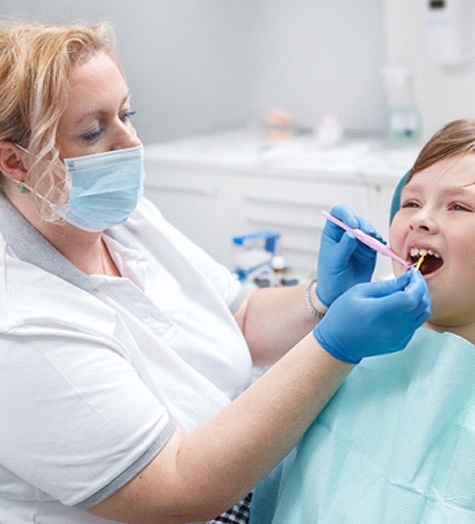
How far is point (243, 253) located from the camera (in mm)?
2041

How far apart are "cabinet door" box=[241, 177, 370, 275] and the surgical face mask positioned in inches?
56.5

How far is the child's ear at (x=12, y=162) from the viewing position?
1193 mm

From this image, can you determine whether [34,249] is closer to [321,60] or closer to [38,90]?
[38,90]

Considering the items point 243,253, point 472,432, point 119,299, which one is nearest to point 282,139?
point 243,253

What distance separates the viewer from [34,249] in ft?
3.94

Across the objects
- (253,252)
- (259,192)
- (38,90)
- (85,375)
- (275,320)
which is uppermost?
(38,90)

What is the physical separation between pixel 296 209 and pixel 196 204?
1.48 ft

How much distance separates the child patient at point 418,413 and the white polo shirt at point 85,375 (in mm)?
216

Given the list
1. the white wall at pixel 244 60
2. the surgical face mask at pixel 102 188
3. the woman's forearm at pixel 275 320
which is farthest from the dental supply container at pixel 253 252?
the white wall at pixel 244 60

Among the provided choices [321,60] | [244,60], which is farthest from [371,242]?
[244,60]

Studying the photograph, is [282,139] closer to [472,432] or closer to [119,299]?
[119,299]

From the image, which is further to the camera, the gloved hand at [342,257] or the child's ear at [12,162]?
the gloved hand at [342,257]

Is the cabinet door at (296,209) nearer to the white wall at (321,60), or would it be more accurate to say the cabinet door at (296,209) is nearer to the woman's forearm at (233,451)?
the white wall at (321,60)

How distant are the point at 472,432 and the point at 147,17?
2531mm
